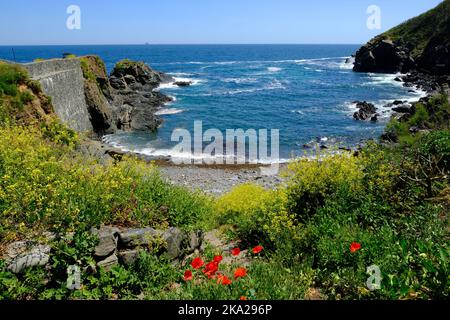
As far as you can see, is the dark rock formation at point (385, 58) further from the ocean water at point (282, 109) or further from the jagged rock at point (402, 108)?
the jagged rock at point (402, 108)

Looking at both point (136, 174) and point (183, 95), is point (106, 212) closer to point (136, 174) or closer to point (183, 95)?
point (136, 174)

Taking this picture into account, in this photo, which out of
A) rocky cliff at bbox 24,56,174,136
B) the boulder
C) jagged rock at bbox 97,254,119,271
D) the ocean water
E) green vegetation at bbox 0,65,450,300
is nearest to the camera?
green vegetation at bbox 0,65,450,300

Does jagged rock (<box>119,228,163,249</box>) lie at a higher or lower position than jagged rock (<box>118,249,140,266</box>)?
higher

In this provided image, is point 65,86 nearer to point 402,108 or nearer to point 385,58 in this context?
point 402,108

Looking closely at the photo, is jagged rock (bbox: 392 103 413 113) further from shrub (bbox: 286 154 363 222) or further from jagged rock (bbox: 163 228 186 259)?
jagged rock (bbox: 163 228 186 259)

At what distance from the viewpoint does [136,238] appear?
6375 mm

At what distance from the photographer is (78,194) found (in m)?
6.54

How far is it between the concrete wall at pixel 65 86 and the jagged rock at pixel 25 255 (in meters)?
12.3

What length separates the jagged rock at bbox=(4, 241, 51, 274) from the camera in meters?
5.26

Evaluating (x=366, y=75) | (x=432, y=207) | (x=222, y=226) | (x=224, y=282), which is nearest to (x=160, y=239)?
(x=224, y=282)

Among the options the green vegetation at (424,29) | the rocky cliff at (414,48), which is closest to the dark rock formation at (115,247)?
the rocky cliff at (414,48)

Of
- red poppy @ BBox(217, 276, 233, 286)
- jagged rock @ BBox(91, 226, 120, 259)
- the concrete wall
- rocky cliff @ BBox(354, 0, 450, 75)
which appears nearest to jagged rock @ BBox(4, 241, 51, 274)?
jagged rock @ BBox(91, 226, 120, 259)

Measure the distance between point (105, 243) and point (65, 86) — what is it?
1959 centimetres

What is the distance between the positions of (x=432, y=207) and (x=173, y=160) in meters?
21.5
